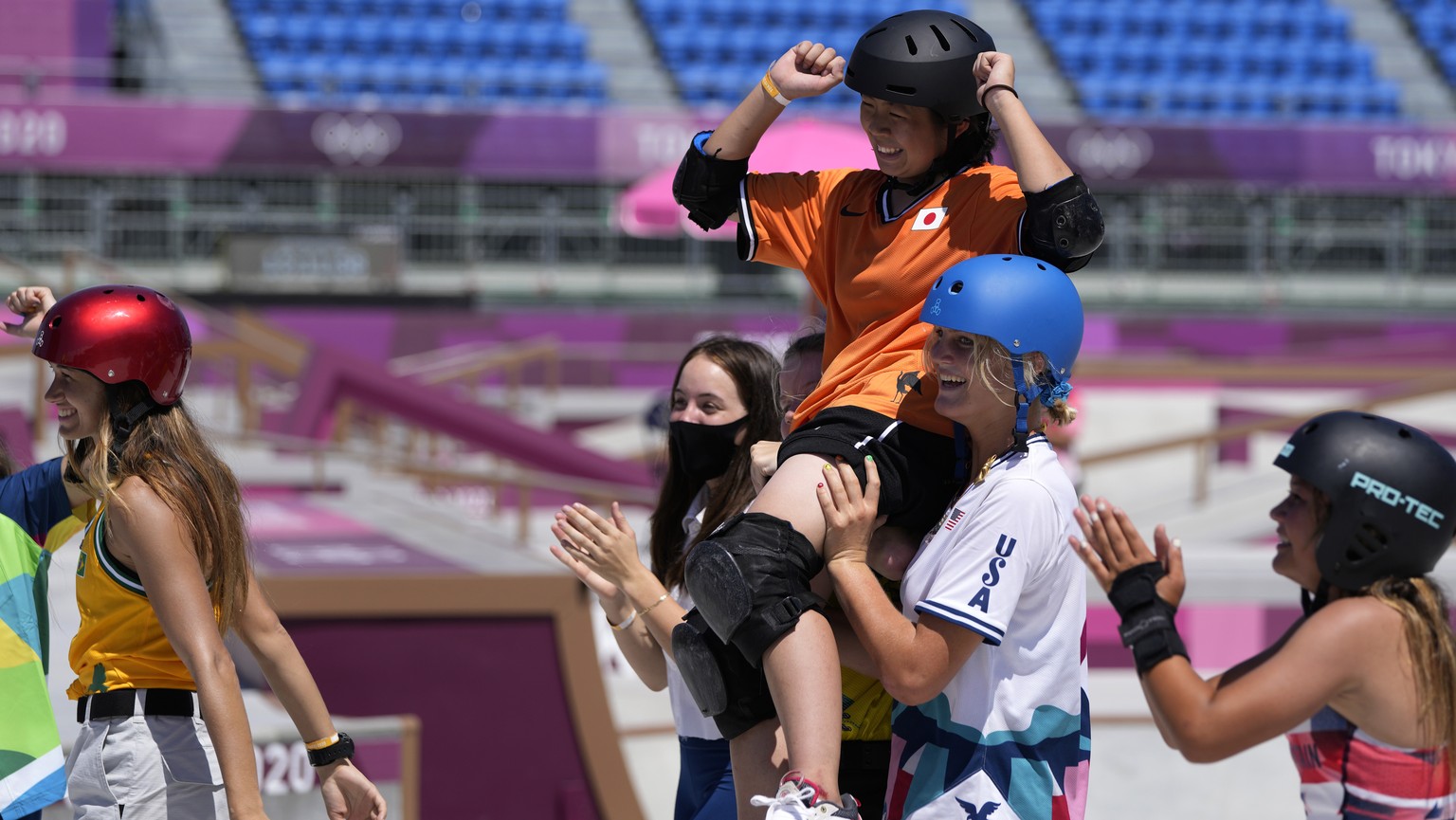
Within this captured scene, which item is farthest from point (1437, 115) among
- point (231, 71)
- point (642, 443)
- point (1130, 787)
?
point (1130, 787)

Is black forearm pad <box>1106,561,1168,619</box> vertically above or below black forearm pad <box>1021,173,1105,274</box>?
below

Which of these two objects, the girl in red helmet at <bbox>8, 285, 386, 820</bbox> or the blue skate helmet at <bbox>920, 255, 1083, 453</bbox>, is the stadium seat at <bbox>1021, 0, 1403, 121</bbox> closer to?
the blue skate helmet at <bbox>920, 255, 1083, 453</bbox>

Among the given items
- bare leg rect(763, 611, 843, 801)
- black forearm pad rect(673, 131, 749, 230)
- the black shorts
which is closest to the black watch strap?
bare leg rect(763, 611, 843, 801)

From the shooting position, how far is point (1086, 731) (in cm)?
287

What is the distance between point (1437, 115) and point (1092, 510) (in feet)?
73.4

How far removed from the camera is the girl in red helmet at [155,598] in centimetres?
288

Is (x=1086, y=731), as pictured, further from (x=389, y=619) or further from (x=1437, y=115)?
(x=1437, y=115)

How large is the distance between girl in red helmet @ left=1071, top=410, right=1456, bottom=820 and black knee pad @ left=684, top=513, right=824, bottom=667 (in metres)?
0.51

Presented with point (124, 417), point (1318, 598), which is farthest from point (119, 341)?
point (1318, 598)

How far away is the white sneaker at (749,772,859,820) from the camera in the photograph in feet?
8.69

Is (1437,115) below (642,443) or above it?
above

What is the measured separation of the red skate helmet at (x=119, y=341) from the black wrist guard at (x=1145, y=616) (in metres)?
1.82

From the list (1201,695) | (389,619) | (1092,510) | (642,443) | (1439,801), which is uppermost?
(1092,510)

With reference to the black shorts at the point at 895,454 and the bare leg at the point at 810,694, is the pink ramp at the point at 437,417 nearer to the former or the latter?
the black shorts at the point at 895,454
